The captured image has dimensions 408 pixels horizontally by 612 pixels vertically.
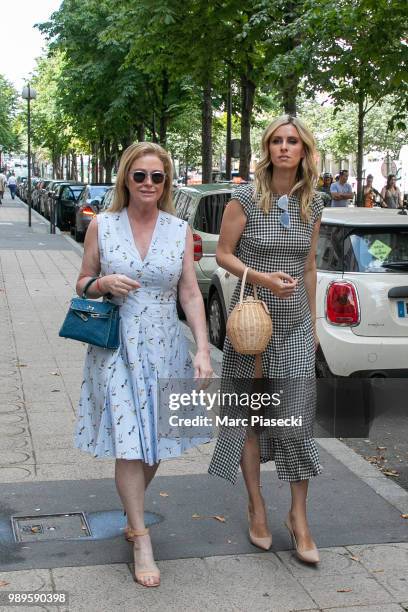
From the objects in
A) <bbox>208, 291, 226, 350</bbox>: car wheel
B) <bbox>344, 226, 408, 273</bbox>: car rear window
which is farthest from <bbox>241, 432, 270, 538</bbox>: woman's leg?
<bbox>208, 291, 226, 350</bbox>: car wheel

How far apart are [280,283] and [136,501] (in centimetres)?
109

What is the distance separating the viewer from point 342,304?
7.30 m

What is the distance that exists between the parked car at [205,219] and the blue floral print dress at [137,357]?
25.4ft

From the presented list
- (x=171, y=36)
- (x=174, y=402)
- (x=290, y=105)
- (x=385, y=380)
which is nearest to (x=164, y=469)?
(x=174, y=402)

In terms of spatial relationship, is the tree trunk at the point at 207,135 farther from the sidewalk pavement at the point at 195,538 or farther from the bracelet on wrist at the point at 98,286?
the bracelet on wrist at the point at 98,286

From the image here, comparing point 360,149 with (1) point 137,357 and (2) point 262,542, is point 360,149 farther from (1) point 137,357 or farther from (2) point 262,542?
(1) point 137,357

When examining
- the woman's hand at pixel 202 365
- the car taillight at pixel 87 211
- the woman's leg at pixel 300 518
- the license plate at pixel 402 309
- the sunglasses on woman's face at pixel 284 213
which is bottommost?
the woman's leg at pixel 300 518

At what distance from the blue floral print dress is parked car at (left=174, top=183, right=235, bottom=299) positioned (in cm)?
776

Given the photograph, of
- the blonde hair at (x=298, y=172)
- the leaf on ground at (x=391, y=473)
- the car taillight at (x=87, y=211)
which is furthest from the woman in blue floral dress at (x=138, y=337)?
the car taillight at (x=87, y=211)

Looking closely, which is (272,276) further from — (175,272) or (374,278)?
(374,278)

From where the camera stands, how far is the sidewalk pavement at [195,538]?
4.06 m

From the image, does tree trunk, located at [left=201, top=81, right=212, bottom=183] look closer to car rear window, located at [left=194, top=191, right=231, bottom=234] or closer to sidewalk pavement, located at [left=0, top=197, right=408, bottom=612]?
car rear window, located at [left=194, top=191, right=231, bottom=234]

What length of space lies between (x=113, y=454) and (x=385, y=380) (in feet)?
14.1

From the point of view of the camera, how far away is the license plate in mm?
7301
